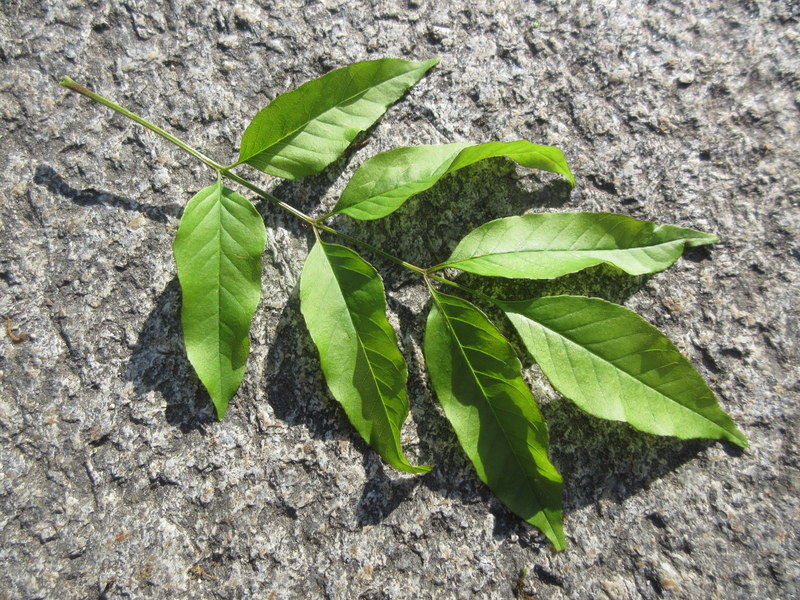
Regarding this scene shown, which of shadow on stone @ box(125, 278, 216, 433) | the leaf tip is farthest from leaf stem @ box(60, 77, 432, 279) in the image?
the leaf tip

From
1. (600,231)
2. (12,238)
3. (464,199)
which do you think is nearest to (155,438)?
(12,238)

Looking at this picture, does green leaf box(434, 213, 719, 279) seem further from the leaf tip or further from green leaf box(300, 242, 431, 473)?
the leaf tip

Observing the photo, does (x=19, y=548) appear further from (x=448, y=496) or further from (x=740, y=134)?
(x=740, y=134)

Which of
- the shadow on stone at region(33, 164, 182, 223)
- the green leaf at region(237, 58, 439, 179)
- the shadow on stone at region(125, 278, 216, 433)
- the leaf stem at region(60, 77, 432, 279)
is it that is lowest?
the shadow on stone at region(125, 278, 216, 433)

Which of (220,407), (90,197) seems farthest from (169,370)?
Answer: (90,197)

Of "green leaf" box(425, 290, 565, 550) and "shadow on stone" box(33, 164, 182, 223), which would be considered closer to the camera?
"green leaf" box(425, 290, 565, 550)

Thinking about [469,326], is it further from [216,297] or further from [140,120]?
[140,120]

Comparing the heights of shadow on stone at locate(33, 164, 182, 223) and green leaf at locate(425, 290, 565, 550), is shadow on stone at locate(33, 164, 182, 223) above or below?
above
